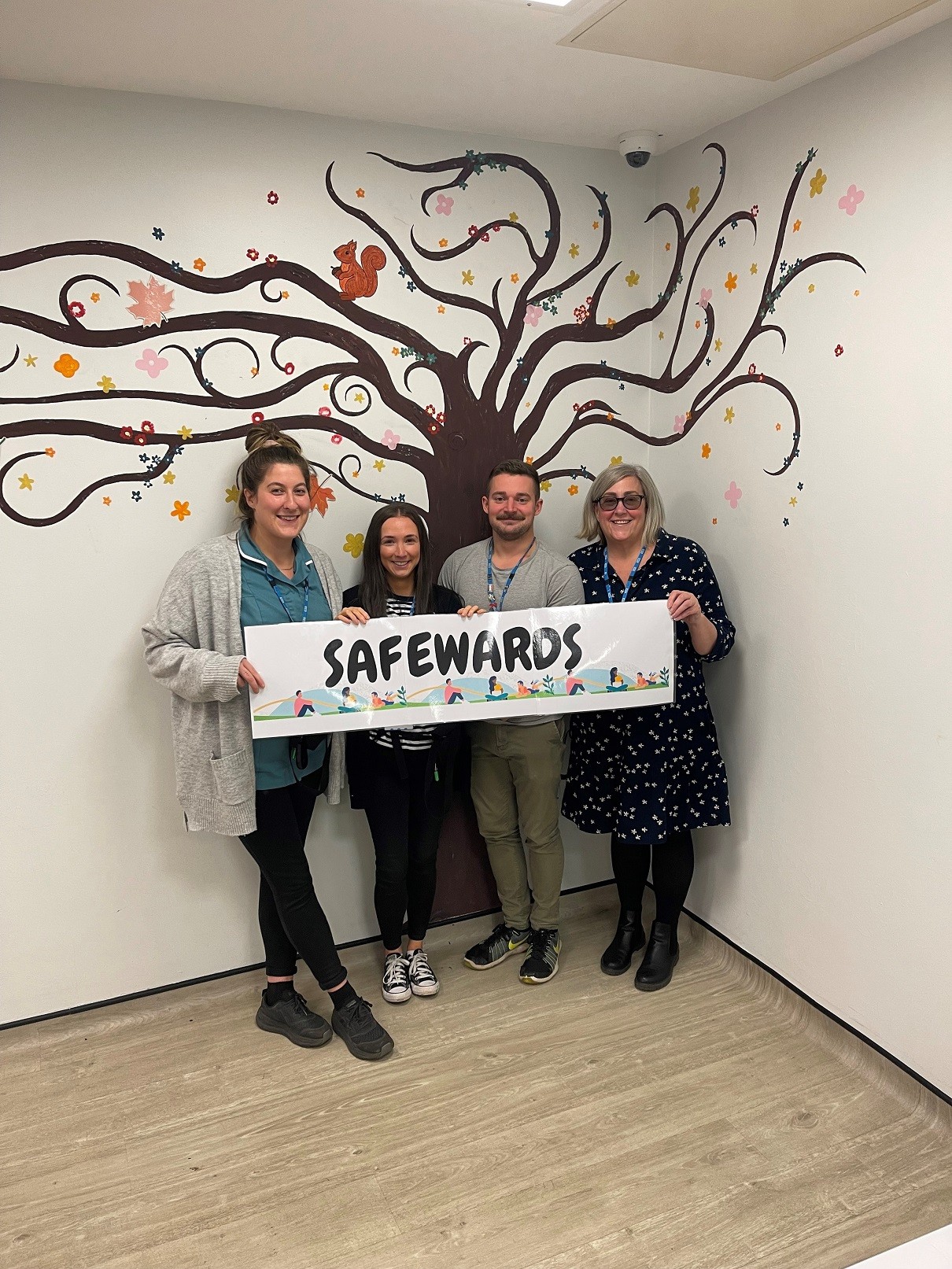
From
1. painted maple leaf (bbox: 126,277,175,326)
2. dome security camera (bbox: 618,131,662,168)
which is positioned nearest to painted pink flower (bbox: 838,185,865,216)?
dome security camera (bbox: 618,131,662,168)

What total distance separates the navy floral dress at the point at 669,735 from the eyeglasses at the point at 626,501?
0.44 ft

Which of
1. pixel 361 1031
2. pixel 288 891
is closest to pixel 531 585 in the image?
pixel 288 891

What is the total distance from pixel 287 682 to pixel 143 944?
1016mm

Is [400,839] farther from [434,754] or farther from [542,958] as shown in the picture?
[542,958]

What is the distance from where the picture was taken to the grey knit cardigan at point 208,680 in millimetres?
2322

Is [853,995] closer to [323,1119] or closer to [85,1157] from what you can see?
[323,1119]

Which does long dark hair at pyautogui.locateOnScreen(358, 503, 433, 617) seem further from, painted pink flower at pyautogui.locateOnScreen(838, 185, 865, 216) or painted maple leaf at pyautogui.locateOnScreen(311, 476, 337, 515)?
painted pink flower at pyautogui.locateOnScreen(838, 185, 865, 216)

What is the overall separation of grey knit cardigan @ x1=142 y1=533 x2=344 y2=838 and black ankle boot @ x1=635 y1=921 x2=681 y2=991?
129 centimetres

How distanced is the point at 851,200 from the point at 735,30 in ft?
1.72

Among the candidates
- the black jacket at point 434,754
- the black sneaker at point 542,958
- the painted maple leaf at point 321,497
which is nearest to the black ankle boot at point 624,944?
the black sneaker at point 542,958

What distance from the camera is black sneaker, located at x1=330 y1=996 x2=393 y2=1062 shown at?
2.51 m

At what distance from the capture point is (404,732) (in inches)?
104

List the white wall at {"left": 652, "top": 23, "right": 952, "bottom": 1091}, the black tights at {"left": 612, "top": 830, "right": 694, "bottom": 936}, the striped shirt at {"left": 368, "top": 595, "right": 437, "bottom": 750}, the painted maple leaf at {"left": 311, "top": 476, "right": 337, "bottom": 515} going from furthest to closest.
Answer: the black tights at {"left": 612, "top": 830, "right": 694, "bottom": 936} → the painted maple leaf at {"left": 311, "top": 476, "right": 337, "bottom": 515} → the striped shirt at {"left": 368, "top": 595, "right": 437, "bottom": 750} → the white wall at {"left": 652, "top": 23, "right": 952, "bottom": 1091}

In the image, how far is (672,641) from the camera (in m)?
2.61
